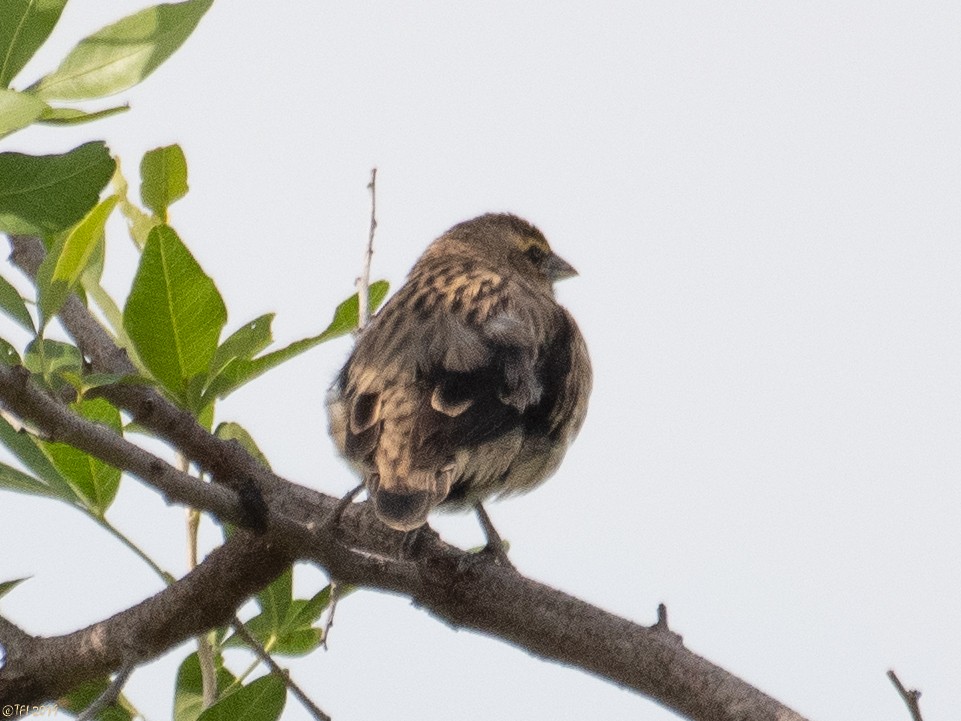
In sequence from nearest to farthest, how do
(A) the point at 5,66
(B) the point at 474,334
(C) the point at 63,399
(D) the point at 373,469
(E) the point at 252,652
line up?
(A) the point at 5,66 → (C) the point at 63,399 → (E) the point at 252,652 → (D) the point at 373,469 → (B) the point at 474,334

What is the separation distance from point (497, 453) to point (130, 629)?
1.52m

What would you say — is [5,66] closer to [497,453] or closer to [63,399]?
[63,399]

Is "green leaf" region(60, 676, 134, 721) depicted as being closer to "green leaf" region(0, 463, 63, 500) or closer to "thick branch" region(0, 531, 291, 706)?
"thick branch" region(0, 531, 291, 706)

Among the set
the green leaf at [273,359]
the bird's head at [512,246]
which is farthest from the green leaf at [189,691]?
the bird's head at [512,246]

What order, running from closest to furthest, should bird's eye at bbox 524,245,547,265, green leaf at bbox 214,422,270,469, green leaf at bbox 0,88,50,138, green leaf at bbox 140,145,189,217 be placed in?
green leaf at bbox 0,88,50,138 → green leaf at bbox 140,145,189,217 → green leaf at bbox 214,422,270,469 → bird's eye at bbox 524,245,547,265

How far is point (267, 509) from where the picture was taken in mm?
3268

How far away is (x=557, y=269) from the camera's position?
24.3 ft

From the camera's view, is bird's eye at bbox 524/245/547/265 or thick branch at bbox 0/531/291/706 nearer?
thick branch at bbox 0/531/291/706

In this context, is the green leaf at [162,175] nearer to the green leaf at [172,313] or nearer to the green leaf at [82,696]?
the green leaf at [172,313]

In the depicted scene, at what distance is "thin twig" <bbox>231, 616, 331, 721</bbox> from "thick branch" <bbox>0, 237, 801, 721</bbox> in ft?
0.26

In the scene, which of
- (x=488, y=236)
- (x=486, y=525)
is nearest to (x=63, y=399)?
(x=486, y=525)

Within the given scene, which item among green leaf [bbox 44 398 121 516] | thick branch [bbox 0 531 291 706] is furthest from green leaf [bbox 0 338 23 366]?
thick branch [bbox 0 531 291 706]

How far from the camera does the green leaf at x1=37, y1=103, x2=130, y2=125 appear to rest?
3.17 meters

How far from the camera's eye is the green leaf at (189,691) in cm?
366
